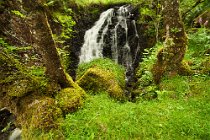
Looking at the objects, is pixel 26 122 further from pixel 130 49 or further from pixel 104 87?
pixel 130 49

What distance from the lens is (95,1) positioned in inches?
493

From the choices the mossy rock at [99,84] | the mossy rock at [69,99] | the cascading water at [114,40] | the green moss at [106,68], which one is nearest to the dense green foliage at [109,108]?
the mossy rock at [69,99]

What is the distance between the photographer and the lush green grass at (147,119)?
398 cm

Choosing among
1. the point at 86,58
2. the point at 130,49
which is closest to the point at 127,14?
the point at 130,49

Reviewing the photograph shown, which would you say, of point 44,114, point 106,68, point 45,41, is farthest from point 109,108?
point 106,68

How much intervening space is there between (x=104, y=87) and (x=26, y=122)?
2219 millimetres

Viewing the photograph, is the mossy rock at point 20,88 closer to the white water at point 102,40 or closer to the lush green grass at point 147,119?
the lush green grass at point 147,119

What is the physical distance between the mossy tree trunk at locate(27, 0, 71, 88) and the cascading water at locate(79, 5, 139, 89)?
5798mm

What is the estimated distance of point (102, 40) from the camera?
10820 millimetres

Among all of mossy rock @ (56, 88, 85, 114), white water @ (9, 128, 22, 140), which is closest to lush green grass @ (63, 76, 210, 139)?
mossy rock @ (56, 88, 85, 114)

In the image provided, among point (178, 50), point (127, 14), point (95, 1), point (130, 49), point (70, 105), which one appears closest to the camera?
point (70, 105)

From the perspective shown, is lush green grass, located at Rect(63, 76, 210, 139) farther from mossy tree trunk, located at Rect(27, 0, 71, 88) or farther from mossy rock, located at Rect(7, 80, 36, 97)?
mossy rock, located at Rect(7, 80, 36, 97)

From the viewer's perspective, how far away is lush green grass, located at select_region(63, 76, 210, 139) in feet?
13.0

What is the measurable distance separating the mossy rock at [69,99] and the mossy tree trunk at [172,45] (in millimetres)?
2086
